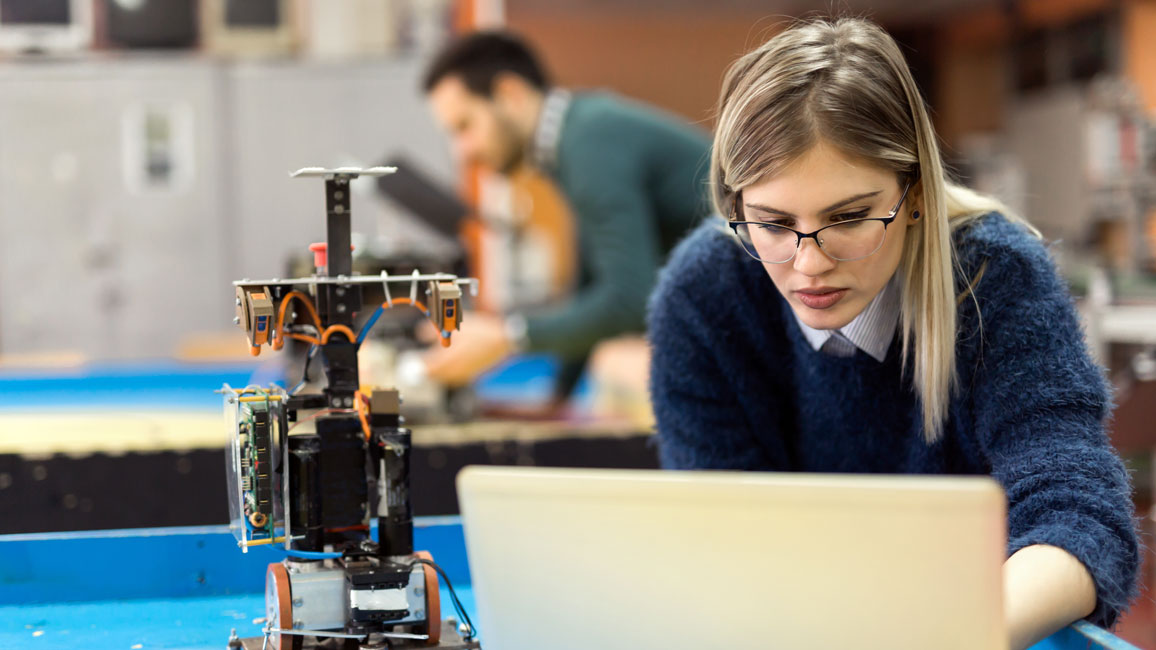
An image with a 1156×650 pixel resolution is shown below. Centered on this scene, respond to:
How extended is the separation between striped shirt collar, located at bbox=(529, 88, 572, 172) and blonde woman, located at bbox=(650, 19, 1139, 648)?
126 centimetres

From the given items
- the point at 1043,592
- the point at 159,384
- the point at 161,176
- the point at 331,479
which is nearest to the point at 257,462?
the point at 331,479

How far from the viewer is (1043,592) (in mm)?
847

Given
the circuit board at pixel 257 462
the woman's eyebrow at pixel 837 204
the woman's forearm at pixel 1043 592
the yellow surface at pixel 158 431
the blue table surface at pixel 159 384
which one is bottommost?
the blue table surface at pixel 159 384

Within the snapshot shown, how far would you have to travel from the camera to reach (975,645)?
24.6 inches

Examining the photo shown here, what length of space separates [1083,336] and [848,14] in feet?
1.29

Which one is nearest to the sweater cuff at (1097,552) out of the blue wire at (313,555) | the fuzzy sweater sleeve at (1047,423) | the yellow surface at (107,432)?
the fuzzy sweater sleeve at (1047,423)

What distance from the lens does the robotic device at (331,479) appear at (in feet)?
3.10

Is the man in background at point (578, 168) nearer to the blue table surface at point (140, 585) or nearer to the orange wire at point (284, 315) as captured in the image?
the blue table surface at point (140, 585)

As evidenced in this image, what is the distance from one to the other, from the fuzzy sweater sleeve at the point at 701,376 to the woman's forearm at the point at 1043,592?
1.43 ft

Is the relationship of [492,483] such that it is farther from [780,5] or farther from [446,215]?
[780,5]

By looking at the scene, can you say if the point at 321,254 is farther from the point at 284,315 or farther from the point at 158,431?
the point at 158,431

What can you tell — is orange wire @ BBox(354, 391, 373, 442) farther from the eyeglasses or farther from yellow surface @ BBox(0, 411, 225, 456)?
yellow surface @ BBox(0, 411, 225, 456)

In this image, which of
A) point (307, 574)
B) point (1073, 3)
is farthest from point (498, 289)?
point (307, 574)

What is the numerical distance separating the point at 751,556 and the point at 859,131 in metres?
0.48
